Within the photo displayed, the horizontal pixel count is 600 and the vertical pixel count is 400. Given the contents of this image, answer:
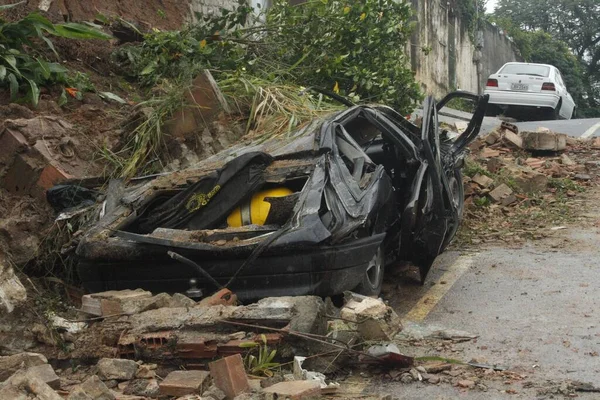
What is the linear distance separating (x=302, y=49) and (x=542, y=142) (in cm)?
513

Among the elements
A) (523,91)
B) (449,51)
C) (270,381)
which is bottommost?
(270,381)

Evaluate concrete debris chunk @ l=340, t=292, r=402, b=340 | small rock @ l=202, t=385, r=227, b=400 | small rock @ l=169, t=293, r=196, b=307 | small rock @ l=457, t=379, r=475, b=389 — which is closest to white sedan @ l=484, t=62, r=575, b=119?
concrete debris chunk @ l=340, t=292, r=402, b=340

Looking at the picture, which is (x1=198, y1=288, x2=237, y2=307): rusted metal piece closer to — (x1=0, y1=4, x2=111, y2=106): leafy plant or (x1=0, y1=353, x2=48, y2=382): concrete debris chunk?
(x1=0, y1=353, x2=48, y2=382): concrete debris chunk

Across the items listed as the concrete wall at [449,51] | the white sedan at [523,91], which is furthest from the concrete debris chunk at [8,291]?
the concrete wall at [449,51]

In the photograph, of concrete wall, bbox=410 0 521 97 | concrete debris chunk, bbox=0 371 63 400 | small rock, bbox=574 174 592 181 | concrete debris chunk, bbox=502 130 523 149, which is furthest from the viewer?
concrete wall, bbox=410 0 521 97

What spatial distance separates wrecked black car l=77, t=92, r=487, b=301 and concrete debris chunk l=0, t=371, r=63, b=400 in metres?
1.60

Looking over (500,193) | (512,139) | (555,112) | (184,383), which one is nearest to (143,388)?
(184,383)

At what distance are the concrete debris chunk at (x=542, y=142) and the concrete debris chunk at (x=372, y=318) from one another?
941 cm

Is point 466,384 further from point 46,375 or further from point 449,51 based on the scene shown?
point 449,51

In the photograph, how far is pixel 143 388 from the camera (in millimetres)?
4559

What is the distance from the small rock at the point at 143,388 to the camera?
14.8ft

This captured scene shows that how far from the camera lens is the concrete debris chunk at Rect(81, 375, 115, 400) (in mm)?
4156

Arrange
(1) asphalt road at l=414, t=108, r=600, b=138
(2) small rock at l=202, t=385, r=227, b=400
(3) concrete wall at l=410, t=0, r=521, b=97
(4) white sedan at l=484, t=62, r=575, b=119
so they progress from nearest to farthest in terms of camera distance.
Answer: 1. (2) small rock at l=202, t=385, r=227, b=400
2. (1) asphalt road at l=414, t=108, r=600, b=138
3. (4) white sedan at l=484, t=62, r=575, b=119
4. (3) concrete wall at l=410, t=0, r=521, b=97

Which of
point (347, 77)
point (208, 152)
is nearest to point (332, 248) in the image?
point (208, 152)
